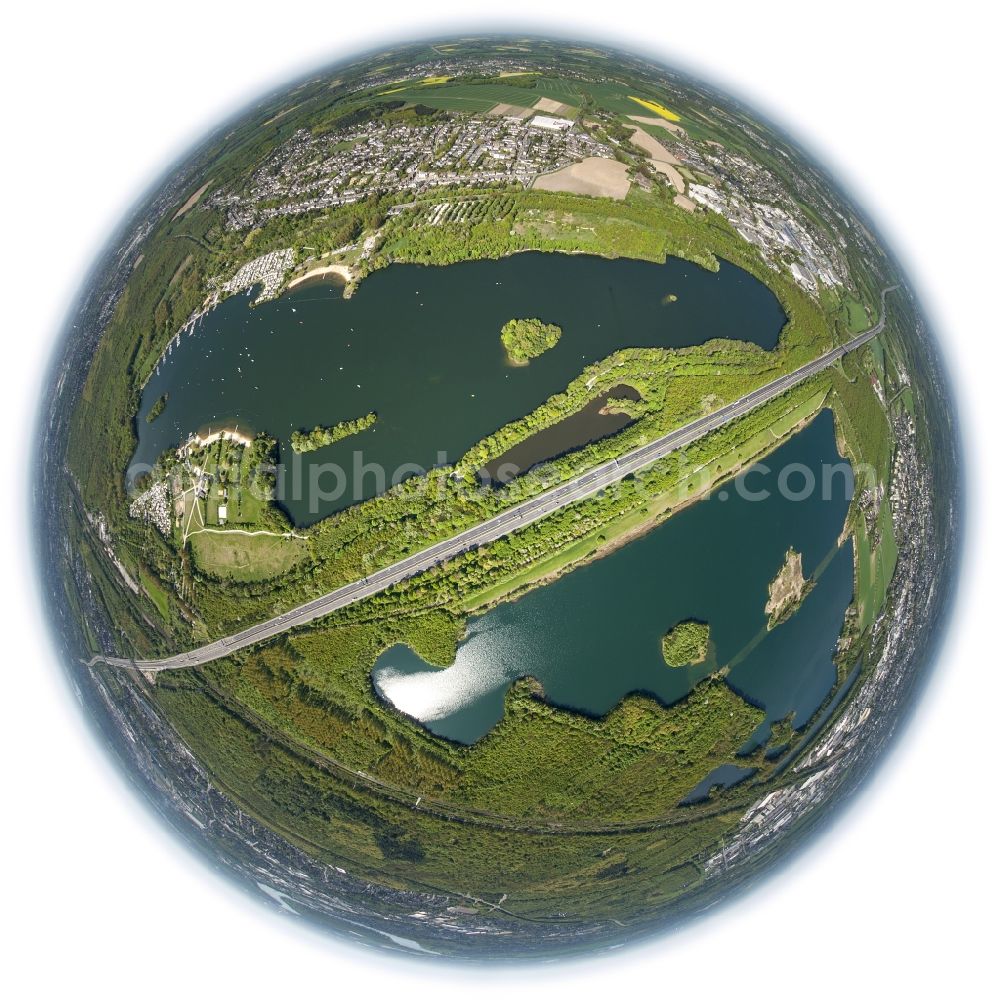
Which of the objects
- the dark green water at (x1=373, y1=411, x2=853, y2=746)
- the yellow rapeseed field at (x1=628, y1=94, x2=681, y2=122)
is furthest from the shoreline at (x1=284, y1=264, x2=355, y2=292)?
the yellow rapeseed field at (x1=628, y1=94, x2=681, y2=122)

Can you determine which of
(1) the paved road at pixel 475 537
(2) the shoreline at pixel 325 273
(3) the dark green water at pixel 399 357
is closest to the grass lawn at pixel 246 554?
(3) the dark green water at pixel 399 357

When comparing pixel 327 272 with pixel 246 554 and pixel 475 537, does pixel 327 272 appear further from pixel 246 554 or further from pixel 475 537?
pixel 475 537

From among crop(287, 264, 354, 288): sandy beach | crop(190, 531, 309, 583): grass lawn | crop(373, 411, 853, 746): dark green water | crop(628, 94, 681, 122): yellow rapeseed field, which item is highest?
crop(628, 94, 681, 122): yellow rapeseed field

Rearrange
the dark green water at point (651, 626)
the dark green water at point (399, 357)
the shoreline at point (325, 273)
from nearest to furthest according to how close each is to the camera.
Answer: the dark green water at point (651, 626), the dark green water at point (399, 357), the shoreline at point (325, 273)

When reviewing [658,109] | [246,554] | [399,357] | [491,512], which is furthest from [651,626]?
[658,109]

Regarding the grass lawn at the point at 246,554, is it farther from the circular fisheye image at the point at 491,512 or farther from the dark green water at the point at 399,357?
the dark green water at the point at 399,357

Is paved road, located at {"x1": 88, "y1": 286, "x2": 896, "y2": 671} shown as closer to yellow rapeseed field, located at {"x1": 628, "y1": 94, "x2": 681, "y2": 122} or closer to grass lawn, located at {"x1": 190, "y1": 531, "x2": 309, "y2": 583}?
grass lawn, located at {"x1": 190, "y1": 531, "x2": 309, "y2": 583}
